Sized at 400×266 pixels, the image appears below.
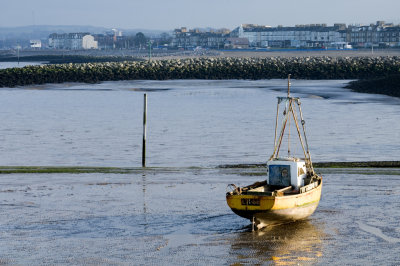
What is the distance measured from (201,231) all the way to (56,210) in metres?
4.96

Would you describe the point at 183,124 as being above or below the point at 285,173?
below

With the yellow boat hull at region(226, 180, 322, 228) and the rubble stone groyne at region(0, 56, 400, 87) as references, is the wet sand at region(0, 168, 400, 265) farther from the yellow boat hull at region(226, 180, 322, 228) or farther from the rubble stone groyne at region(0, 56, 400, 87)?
the rubble stone groyne at region(0, 56, 400, 87)

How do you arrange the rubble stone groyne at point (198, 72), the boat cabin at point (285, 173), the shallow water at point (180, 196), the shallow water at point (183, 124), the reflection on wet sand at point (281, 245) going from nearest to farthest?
1. the reflection on wet sand at point (281, 245)
2. the shallow water at point (180, 196)
3. the boat cabin at point (285, 173)
4. the shallow water at point (183, 124)
5. the rubble stone groyne at point (198, 72)

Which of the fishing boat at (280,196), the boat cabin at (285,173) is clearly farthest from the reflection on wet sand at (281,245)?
the boat cabin at (285,173)

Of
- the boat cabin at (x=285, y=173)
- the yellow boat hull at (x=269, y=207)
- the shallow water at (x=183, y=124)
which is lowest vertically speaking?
the shallow water at (x=183, y=124)

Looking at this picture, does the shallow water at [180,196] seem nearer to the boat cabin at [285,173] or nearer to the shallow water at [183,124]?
the shallow water at [183,124]

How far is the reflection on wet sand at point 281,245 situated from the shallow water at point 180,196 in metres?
0.03

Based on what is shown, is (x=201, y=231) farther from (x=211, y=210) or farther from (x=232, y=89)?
(x=232, y=89)

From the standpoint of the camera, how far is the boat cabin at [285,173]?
21.6 metres

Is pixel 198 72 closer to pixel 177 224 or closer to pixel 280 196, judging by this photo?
pixel 177 224

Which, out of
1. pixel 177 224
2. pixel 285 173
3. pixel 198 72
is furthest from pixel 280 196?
pixel 198 72

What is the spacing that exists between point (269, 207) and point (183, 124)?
32016mm

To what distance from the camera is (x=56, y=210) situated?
23.1m

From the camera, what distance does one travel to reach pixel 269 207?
1952cm
